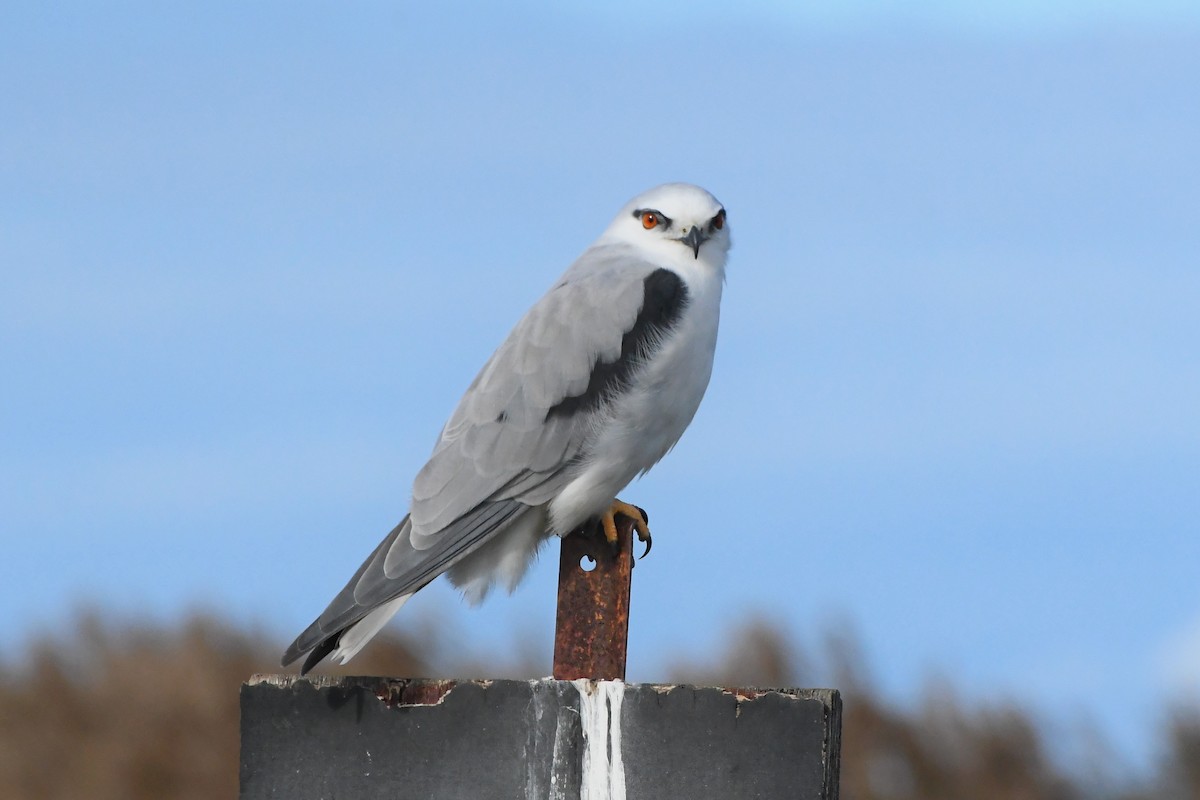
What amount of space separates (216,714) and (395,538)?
7145mm

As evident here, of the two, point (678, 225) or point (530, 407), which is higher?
point (678, 225)

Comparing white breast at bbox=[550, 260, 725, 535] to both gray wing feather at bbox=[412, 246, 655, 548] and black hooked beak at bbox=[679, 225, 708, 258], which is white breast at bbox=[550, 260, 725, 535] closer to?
gray wing feather at bbox=[412, 246, 655, 548]

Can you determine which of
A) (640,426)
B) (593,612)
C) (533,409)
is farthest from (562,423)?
(593,612)

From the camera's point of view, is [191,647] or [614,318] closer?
[614,318]

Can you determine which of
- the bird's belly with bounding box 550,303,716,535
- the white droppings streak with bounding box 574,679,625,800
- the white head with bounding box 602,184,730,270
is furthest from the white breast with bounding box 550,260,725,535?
the white droppings streak with bounding box 574,679,625,800

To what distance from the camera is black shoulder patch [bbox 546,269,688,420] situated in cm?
502

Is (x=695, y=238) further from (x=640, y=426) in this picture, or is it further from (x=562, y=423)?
(x=562, y=423)

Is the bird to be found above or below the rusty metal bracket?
above

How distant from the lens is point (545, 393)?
5039 mm

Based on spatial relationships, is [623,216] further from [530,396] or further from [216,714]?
[216,714]

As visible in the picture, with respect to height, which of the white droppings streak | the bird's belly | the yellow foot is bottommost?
the white droppings streak

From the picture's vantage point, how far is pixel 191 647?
40.7ft

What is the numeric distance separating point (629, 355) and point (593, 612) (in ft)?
3.43

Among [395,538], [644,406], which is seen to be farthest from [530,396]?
[395,538]
